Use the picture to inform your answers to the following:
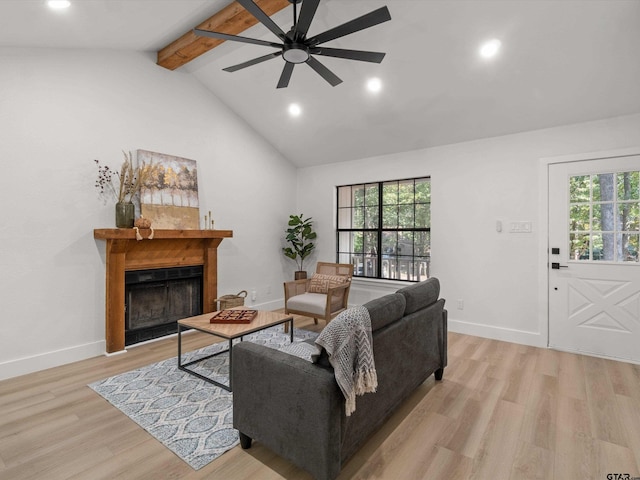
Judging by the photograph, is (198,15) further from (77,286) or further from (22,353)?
(22,353)

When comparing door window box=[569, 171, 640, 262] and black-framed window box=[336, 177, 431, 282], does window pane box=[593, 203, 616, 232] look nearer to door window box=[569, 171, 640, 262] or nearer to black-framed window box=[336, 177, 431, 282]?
door window box=[569, 171, 640, 262]

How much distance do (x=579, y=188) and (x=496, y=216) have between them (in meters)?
0.85

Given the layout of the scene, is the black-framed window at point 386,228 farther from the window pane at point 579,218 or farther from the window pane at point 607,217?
the window pane at point 607,217

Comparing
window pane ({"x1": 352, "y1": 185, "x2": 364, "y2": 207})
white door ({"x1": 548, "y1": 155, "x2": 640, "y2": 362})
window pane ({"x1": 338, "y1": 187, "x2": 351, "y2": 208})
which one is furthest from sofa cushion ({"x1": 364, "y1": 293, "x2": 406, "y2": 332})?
window pane ({"x1": 338, "y1": 187, "x2": 351, "y2": 208})

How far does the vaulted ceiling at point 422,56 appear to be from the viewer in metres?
2.72

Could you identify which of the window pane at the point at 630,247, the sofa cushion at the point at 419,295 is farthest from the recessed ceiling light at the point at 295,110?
the window pane at the point at 630,247

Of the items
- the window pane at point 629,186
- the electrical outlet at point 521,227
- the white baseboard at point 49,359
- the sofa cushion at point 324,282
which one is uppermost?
the window pane at point 629,186

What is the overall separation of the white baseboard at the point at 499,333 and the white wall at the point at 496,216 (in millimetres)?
10

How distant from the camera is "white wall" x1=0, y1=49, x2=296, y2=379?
117 inches

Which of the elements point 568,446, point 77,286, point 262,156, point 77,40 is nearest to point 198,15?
point 77,40

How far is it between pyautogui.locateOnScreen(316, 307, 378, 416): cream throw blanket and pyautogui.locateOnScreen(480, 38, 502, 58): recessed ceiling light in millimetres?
2834

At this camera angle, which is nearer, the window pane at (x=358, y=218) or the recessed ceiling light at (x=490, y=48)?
the recessed ceiling light at (x=490, y=48)

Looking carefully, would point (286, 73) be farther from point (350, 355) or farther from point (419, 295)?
point (350, 355)

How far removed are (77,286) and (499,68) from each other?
4.73 meters
